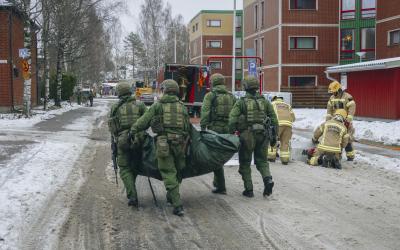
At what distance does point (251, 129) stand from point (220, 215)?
5.31 feet

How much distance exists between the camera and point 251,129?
839 centimetres

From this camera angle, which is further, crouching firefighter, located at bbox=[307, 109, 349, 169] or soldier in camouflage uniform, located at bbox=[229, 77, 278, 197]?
crouching firefighter, located at bbox=[307, 109, 349, 169]

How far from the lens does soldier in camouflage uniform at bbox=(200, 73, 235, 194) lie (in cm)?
875

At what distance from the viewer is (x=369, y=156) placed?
44.7ft

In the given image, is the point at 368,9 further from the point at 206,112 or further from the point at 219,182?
the point at 219,182

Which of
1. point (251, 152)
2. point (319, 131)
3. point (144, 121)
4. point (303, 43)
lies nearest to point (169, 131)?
point (144, 121)

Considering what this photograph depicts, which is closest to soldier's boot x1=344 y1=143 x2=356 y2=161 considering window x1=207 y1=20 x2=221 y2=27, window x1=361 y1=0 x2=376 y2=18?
window x1=361 y1=0 x2=376 y2=18

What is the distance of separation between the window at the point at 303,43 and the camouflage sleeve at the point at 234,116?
32.7 metres

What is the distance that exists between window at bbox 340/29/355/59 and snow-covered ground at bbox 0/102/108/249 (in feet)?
89.2

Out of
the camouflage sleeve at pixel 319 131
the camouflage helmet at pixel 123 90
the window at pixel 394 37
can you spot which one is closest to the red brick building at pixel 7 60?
the camouflage sleeve at pixel 319 131

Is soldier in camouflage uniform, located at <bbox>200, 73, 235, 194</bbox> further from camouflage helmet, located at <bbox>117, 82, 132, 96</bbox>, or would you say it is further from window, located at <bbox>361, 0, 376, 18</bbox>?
window, located at <bbox>361, 0, 376, 18</bbox>

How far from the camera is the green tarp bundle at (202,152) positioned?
25.1 feet

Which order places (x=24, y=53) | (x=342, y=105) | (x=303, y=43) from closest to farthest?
(x=342, y=105) < (x=24, y=53) < (x=303, y=43)

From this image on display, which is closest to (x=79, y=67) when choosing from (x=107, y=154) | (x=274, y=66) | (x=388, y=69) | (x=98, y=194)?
(x=274, y=66)
